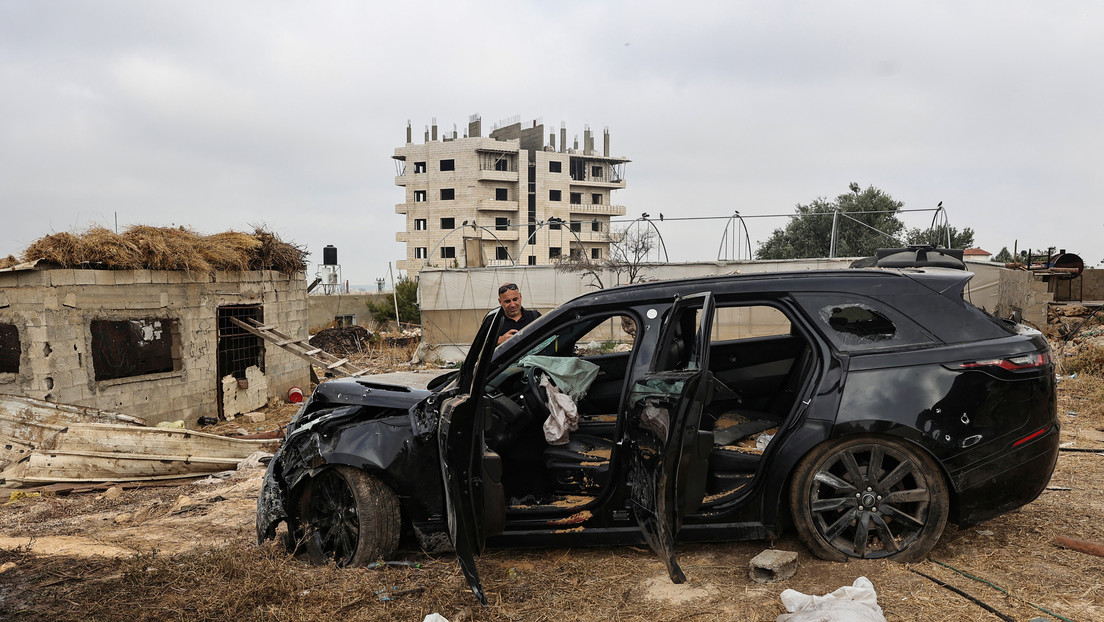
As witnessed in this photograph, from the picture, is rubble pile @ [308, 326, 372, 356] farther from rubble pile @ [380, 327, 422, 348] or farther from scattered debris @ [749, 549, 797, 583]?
scattered debris @ [749, 549, 797, 583]

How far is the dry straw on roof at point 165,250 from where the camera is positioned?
10.3 metres

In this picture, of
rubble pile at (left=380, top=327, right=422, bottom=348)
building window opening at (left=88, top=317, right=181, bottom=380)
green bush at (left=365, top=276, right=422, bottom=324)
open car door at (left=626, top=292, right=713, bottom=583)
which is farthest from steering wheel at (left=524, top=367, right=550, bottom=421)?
green bush at (left=365, top=276, right=422, bottom=324)

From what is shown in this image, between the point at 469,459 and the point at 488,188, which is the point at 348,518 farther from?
the point at 488,188

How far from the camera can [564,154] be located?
2613 inches

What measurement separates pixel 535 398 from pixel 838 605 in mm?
2013

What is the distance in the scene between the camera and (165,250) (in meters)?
11.5

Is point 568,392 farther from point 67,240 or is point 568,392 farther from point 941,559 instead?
point 67,240

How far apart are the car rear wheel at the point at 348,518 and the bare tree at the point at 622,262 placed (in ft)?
54.5

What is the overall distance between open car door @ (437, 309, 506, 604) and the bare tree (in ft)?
55.6

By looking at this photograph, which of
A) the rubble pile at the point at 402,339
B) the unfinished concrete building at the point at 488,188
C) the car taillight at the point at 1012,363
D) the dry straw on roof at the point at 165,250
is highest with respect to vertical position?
the unfinished concrete building at the point at 488,188

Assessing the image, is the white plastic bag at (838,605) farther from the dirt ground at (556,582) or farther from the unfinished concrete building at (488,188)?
the unfinished concrete building at (488,188)

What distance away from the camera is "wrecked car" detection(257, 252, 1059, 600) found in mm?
3477

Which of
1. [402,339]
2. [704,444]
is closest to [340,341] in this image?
[402,339]

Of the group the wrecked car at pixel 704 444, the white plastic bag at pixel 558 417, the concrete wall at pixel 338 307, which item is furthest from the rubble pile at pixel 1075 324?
the concrete wall at pixel 338 307
